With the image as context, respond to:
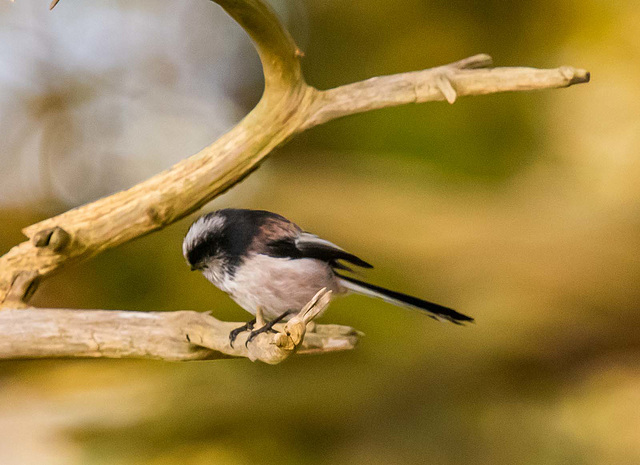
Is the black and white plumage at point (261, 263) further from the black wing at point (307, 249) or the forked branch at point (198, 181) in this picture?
the forked branch at point (198, 181)

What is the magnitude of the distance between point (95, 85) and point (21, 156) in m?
0.30

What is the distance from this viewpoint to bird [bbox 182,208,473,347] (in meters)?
0.81

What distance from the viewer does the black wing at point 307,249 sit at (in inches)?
33.1

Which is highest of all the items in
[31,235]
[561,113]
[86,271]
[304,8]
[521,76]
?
[304,8]

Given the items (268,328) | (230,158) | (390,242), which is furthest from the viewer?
(390,242)

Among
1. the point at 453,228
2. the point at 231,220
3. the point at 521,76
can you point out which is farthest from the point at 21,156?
the point at 521,76

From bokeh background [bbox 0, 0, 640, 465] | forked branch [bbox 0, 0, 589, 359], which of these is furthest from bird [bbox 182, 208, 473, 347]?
bokeh background [bbox 0, 0, 640, 465]

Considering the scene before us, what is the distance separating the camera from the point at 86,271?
1651 mm

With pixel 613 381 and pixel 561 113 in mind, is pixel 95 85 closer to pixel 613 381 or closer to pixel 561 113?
pixel 561 113

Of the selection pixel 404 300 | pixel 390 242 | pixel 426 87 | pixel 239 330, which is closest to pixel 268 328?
pixel 239 330

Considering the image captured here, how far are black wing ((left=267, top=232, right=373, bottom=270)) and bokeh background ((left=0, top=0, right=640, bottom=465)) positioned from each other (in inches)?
26.3

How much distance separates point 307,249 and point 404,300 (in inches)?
6.4

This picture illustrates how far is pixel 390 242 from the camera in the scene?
5.24 ft

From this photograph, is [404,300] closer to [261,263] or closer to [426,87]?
[261,263]
